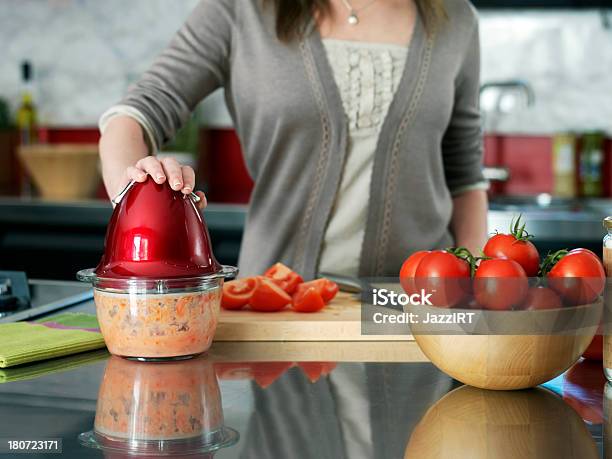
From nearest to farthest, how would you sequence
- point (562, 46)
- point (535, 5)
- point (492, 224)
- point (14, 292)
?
point (14, 292) → point (492, 224) → point (535, 5) → point (562, 46)

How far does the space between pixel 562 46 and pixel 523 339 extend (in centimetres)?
278

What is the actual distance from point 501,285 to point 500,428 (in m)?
0.13

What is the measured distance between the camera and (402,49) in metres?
1.71

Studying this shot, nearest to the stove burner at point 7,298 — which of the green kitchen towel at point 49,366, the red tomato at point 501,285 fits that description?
the green kitchen towel at point 49,366

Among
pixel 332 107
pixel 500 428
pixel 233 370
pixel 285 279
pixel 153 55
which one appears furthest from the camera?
pixel 153 55

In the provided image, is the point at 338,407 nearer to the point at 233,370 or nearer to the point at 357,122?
the point at 233,370

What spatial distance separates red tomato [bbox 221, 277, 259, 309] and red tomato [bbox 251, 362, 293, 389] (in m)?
0.21

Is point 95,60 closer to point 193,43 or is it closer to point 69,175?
point 69,175

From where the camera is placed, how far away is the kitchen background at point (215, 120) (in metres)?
3.08

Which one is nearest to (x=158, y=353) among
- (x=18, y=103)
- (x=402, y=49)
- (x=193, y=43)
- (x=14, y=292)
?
(x=14, y=292)

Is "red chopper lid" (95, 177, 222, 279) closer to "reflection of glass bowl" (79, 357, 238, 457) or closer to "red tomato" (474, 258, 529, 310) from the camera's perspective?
"reflection of glass bowl" (79, 357, 238, 457)

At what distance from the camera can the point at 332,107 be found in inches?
65.6

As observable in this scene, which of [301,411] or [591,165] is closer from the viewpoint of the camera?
[301,411]

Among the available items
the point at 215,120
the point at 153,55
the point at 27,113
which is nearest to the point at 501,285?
the point at 215,120
